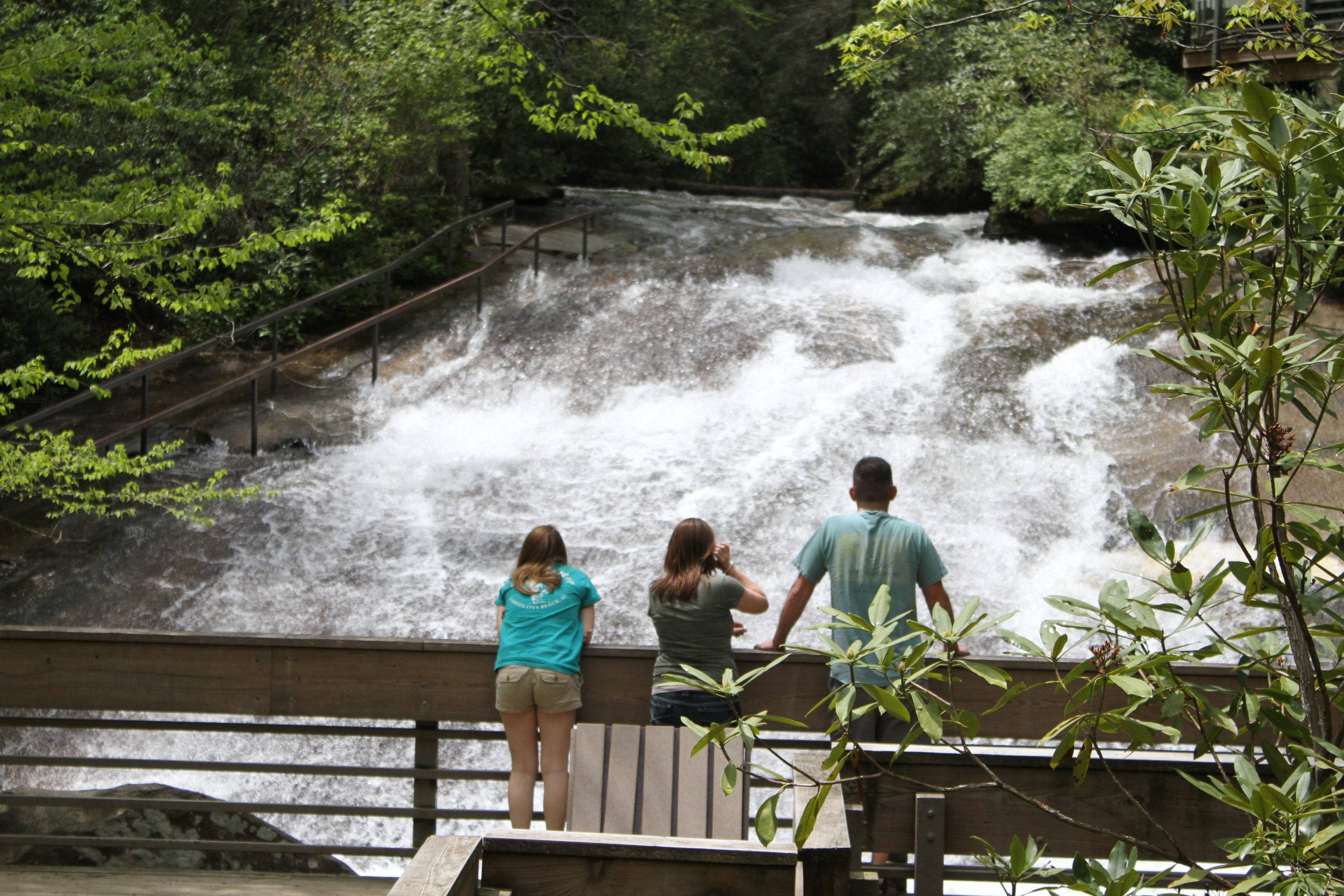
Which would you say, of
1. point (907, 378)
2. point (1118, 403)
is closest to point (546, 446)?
point (907, 378)

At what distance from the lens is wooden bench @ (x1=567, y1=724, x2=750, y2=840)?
13.0ft

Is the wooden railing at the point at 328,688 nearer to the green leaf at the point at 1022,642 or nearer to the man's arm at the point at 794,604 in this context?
the man's arm at the point at 794,604

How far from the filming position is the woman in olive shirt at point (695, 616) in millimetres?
4516

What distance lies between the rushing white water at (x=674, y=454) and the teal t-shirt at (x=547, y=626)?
7.50 ft

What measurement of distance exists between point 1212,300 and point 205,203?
20.5 ft

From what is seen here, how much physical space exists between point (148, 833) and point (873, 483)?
12.0ft

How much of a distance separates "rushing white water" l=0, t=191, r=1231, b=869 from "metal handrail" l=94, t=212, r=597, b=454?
1.36 ft

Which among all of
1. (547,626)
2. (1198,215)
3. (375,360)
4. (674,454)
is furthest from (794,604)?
(375,360)

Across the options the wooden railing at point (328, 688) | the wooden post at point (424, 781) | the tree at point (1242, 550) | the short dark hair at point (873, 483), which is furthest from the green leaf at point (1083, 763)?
the wooden post at point (424, 781)

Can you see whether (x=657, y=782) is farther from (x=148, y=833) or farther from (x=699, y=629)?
(x=148, y=833)

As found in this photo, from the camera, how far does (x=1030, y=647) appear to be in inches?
86.4

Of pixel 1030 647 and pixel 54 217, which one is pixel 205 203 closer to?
pixel 54 217

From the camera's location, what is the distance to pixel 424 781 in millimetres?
4949

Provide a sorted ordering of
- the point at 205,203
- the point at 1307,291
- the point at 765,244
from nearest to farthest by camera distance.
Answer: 1. the point at 1307,291
2. the point at 205,203
3. the point at 765,244
